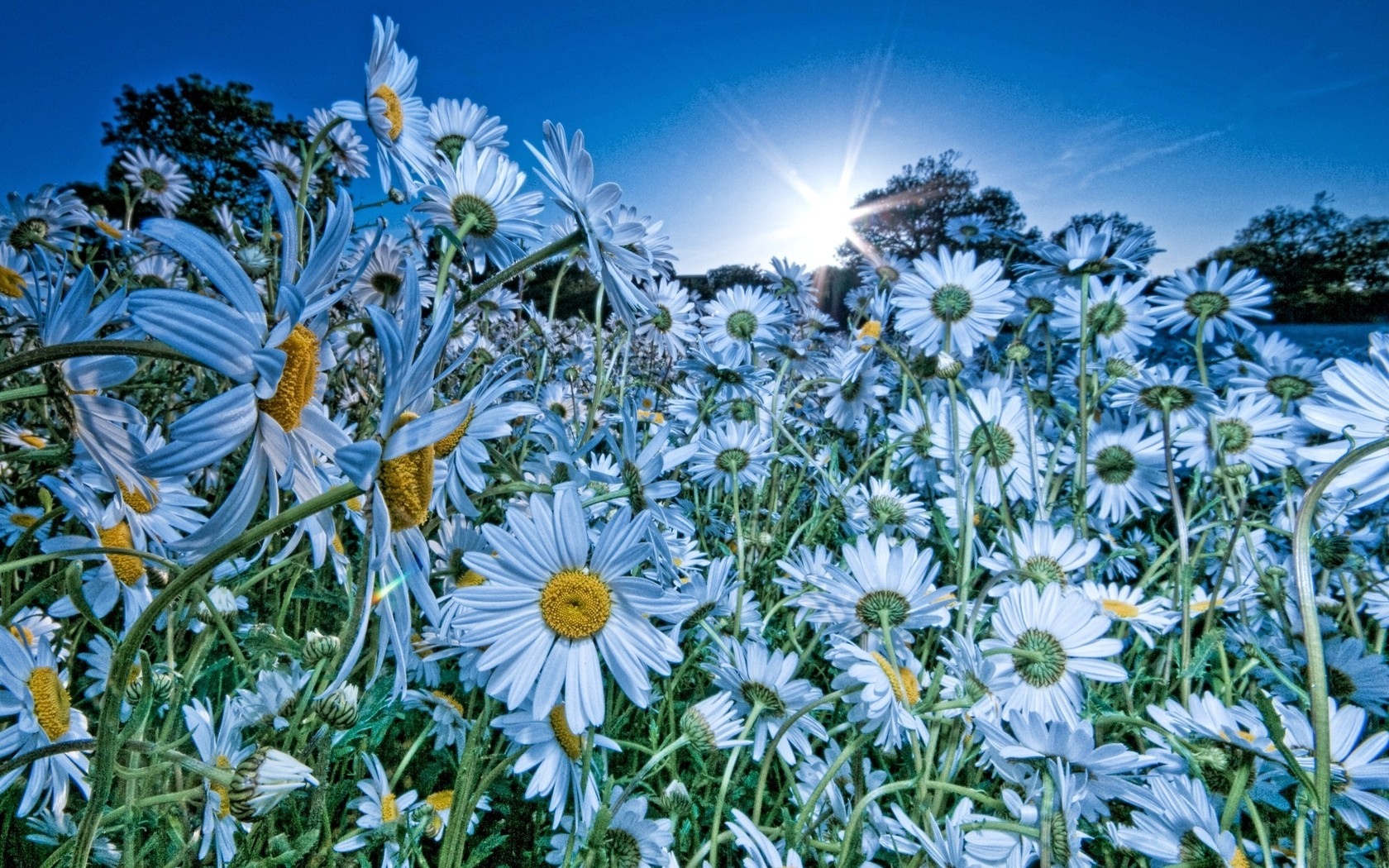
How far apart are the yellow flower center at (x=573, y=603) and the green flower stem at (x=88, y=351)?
453mm

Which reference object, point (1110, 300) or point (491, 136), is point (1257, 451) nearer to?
point (1110, 300)

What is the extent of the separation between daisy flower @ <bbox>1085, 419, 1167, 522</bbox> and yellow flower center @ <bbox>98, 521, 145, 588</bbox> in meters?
2.00

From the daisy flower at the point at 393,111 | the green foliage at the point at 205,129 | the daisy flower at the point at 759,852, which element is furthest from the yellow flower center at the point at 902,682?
the green foliage at the point at 205,129

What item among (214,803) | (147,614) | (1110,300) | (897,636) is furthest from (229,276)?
(1110,300)

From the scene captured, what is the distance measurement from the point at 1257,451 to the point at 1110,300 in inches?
21.0

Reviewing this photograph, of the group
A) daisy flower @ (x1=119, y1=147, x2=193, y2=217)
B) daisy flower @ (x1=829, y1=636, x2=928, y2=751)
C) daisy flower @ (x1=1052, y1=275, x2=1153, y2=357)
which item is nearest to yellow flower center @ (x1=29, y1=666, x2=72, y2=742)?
daisy flower @ (x1=829, y1=636, x2=928, y2=751)

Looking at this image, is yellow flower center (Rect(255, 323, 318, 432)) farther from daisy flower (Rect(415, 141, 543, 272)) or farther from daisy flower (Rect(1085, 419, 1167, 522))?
daisy flower (Rect(1085, 419, 1167, 522))

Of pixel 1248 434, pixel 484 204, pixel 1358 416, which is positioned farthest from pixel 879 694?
pixel 1248 434

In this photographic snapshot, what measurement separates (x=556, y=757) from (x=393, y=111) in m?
1.11

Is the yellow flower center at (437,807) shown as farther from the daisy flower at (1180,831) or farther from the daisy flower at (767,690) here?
the daisy flower at (1180,831)

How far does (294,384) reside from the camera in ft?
1.57

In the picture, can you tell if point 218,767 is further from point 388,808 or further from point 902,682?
point 902,682

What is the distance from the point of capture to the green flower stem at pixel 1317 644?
54 cm

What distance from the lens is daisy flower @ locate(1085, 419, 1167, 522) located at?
70.3 inches
